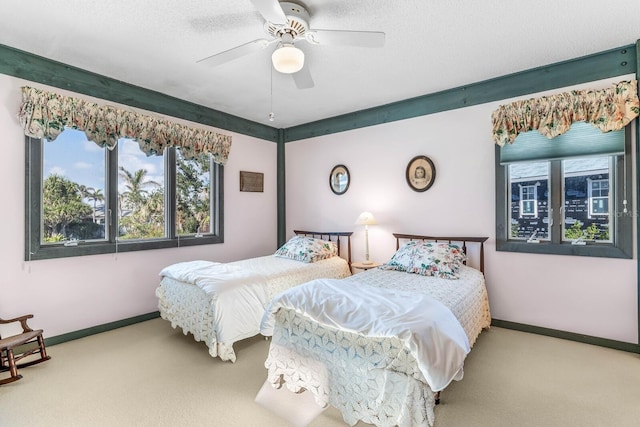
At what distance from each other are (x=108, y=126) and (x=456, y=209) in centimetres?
406

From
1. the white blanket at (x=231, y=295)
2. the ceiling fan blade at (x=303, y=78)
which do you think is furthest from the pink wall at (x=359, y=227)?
the ceiling fan blade at (x=303, y=78)

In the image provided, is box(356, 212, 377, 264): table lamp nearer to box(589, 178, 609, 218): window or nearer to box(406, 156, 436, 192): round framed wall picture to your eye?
box(406, 156, 436, 192): round framed wall picture

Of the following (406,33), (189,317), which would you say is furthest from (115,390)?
(406,33)

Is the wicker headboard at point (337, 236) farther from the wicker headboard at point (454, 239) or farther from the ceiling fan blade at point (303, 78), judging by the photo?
the ceiling fan blade at point (303, 78)

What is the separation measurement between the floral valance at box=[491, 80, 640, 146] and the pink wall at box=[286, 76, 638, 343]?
16cm

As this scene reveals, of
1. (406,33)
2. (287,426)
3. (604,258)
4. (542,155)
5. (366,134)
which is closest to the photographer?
(287,426)

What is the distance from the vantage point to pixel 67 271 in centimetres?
309

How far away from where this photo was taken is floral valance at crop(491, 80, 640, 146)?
2.76 metres

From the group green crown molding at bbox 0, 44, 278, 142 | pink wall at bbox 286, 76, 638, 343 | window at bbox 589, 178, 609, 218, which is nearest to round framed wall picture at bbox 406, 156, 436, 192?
pink wall at bbox 286, 76, 638, 343

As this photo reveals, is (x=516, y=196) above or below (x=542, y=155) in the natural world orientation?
below

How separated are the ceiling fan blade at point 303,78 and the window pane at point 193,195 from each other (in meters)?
2.21

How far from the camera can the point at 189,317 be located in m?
2.95

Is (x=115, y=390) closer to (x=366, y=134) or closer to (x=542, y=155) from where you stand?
(x=366, y=134)

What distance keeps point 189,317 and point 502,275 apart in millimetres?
3355
